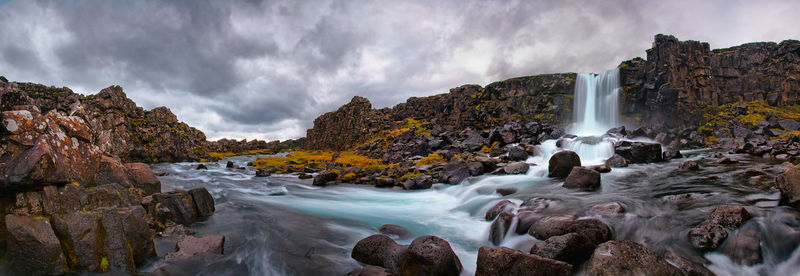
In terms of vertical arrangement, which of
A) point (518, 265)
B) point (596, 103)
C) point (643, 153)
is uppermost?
point (596, 103)

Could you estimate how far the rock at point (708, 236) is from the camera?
7.26m

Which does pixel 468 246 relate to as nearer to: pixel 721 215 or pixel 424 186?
pixel 721 215

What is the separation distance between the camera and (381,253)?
320 inches

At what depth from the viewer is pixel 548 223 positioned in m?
9.05

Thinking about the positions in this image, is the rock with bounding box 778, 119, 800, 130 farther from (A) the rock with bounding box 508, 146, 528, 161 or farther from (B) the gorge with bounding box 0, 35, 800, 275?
(A) the rock with bounding box 508, 146, 528, 161

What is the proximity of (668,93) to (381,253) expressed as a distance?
66826mm

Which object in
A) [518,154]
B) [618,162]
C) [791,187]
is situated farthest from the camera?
[518,154]

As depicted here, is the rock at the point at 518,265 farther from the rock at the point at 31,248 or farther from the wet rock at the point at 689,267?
the rock at the point at 31,248

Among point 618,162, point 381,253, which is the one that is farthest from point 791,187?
point 618,162

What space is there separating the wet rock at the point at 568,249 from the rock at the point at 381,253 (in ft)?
10.5

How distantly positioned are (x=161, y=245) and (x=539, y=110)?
6726 cm

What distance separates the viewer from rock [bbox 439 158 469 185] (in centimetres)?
2206

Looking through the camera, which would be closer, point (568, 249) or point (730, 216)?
point (568, 249)

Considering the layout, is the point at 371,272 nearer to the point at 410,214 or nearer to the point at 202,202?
the point at 410,214
